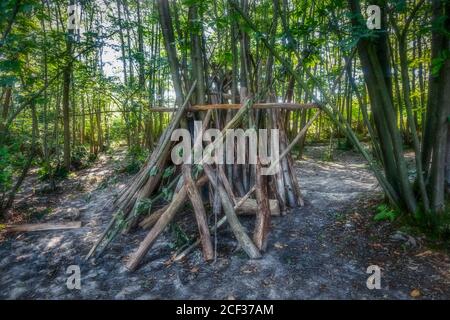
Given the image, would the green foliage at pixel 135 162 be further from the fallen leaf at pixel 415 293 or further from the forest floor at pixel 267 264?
the fallen leaf at pixel 415 293

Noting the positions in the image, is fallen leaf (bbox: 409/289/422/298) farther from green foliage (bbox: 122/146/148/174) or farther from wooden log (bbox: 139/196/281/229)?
green foliage (bbox: 122/146/148/174)

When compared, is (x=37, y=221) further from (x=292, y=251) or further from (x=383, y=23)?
(x=383, y=23)

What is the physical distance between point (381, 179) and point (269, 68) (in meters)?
2.35

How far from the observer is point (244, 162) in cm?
455

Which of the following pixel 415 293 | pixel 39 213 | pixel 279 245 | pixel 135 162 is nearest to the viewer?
pixel 415 293

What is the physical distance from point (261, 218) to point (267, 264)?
2.10 feet

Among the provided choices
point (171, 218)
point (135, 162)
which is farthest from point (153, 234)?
point (135, 162)

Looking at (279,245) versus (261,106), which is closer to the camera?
(279,245)

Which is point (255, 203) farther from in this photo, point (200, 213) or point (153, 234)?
point (153, 234)

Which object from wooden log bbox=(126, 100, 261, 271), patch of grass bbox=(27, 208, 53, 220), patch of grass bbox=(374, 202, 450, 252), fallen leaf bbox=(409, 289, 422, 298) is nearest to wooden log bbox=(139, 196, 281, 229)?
wooden log bbox=(126, 100, 261, 271)

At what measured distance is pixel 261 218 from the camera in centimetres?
361

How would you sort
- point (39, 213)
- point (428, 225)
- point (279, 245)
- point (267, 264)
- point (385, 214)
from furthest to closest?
1. point (39, 213)
2. point (385, 214)
3. point (279, 245)
4. point (428, 225)
5. point (267, 264)

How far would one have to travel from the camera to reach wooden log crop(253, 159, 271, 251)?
3.43 meters
